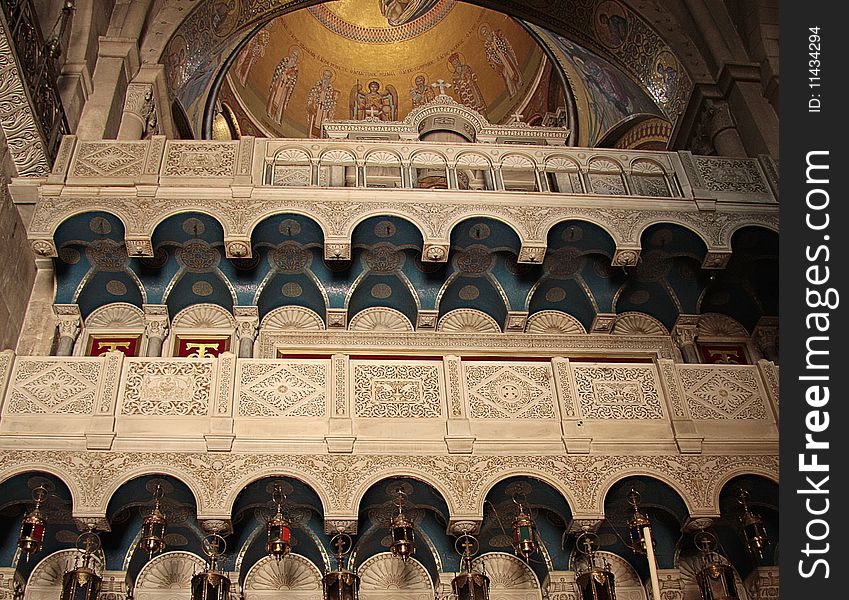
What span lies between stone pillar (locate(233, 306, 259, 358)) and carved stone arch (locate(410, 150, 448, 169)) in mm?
3161

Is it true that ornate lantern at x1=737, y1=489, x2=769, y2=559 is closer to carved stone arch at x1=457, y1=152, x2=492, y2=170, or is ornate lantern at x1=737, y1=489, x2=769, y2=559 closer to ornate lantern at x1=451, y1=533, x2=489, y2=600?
ornate lantern at x1=451, y1=533, x2=489, y2=600

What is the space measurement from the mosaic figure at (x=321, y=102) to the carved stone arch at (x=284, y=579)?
12.6m

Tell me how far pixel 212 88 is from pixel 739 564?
41.7ft

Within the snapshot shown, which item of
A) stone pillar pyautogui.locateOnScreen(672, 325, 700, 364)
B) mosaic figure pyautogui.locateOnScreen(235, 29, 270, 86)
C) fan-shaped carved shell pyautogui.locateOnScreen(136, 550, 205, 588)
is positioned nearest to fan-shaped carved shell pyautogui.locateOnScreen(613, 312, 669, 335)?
stone pillar pyautogui.locateOnScreen(672, 325, 700, 364)

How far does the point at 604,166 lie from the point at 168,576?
816cm

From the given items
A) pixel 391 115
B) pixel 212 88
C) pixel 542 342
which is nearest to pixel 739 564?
pixel 542 342

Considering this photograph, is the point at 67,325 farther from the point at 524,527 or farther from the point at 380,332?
the point at 524,527

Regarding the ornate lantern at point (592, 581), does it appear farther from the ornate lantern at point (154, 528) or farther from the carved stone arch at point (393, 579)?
the ornate lantern at point (154, 528)

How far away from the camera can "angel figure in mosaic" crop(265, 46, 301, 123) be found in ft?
68.4

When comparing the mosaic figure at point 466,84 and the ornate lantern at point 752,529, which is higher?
the mosaic figure at point 466,84

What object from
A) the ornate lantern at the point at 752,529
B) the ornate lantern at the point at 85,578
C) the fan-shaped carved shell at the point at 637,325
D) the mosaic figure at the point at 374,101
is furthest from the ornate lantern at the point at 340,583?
the mosaic figure at the point at 374,101

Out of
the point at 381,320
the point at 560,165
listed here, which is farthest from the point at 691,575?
the point at 560,165

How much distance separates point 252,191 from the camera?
39.3 feet

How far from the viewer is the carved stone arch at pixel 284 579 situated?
10242 mm
